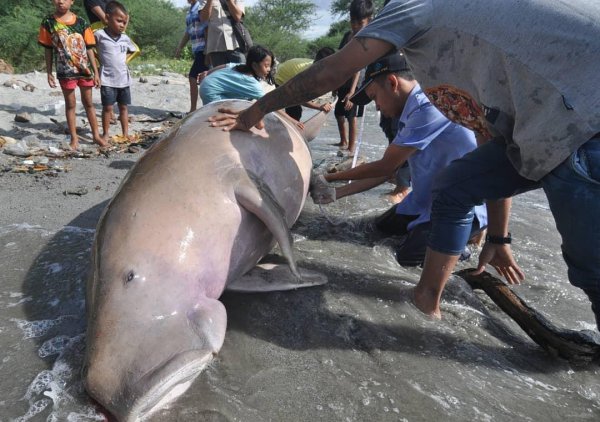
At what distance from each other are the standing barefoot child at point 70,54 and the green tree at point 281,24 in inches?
1315

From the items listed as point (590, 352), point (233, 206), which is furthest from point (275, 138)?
point (590, 352)

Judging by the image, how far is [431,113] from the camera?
12.0 feet

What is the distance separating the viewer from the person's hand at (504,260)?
3293mm

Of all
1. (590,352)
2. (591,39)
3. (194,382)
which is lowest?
(194,382)

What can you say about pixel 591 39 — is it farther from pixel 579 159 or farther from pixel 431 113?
pixel 431 113

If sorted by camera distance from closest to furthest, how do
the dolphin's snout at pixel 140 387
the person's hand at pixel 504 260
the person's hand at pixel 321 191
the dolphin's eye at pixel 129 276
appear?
the dolphin's snout at pixel 140 387 < the dolphin's eye at pixel 129 276 < the person's hand at pixel 504 260 < the person's hand at pixel 321 191

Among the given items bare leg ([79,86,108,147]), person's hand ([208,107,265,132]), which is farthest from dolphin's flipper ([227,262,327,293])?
bare leg ([79,86,108,147])

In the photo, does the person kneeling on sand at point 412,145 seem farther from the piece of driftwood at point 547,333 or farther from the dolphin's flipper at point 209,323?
the dolphin's flipper at point 209,323

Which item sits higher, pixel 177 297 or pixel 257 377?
pixel 177 297

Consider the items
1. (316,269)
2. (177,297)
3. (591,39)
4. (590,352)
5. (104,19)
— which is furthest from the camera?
(104,19)

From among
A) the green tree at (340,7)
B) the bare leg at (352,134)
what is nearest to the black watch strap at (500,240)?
the bare leg at (352,134)

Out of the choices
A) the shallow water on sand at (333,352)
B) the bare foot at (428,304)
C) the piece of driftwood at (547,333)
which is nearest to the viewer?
the shallow water on sand at (333,352)

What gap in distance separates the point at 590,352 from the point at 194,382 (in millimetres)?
2190

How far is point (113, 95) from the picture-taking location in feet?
23.8
